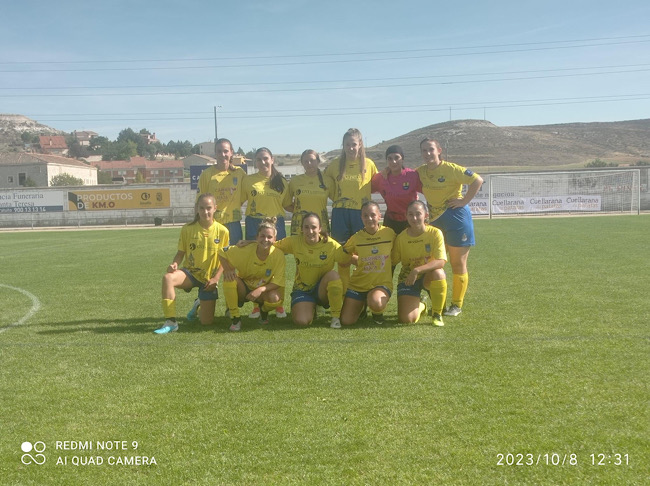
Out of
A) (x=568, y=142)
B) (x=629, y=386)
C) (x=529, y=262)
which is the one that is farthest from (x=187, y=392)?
(x=568, y=142)

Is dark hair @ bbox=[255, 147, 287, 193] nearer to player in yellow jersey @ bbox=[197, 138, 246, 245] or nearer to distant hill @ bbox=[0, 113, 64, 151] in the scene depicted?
player in yellow jersey @ bbox=[197, 138, 246, 245]

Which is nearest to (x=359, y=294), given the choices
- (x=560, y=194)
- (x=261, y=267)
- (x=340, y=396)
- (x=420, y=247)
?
(x=420, y=247)

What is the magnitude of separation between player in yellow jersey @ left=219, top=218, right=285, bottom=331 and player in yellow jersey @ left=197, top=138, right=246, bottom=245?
773mm

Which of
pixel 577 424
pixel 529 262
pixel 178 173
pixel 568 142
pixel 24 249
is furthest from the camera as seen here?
pixel 178 173

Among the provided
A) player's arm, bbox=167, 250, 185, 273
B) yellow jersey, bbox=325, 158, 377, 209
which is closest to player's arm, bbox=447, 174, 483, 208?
yellow jersey, bbox=325, 158, 377, 209

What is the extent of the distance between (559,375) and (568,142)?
285 feet

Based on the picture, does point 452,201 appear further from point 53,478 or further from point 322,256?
point 53,478

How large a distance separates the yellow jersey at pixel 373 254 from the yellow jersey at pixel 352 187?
0.43m

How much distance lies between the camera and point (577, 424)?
9.84 feet

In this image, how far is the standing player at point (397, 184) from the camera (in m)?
5.78

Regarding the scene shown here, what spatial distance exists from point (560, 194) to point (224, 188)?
84.0ft

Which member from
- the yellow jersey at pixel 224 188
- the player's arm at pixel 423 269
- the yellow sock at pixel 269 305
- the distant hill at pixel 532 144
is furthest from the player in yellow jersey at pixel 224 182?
the distant hill at pixel 532 144

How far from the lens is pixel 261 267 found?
5.60 meters

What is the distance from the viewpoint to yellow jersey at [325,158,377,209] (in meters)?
5.83
